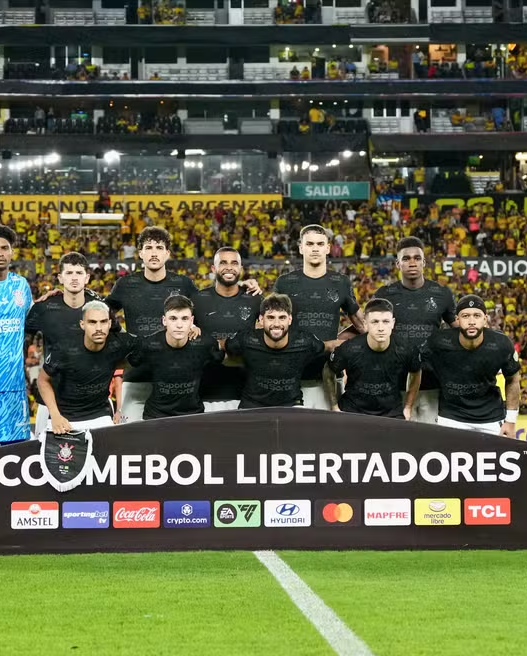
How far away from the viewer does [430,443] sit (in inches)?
344

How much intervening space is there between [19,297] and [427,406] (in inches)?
120

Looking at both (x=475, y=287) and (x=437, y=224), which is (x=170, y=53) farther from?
(x=475, y=287)

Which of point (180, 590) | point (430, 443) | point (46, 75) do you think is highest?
point (46, 75)

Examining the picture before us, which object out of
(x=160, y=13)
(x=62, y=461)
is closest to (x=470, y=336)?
(x=62, y=461)

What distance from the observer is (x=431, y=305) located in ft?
33.4

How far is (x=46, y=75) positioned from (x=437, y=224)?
14.7 metres

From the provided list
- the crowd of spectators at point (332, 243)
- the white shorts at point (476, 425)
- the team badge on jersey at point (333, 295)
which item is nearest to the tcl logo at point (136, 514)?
the white shorts at point (476, 425)

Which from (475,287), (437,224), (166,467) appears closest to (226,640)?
(166,467)

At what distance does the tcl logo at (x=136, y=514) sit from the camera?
870 cm

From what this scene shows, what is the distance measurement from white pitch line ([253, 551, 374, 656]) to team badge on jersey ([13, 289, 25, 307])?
2526mm

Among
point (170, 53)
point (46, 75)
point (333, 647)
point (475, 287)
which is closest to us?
point (333, 647)

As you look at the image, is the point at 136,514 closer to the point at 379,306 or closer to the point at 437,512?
the point at 437,512

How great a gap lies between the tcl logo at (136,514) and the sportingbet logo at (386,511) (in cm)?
136

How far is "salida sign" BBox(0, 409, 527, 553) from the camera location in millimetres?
8703
